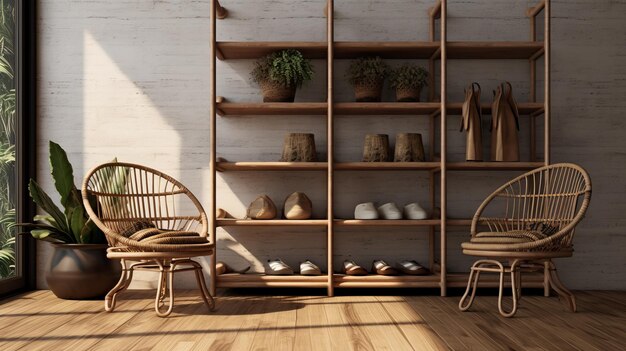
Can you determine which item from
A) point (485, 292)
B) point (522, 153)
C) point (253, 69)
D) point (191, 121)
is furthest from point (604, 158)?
point (191, 121)

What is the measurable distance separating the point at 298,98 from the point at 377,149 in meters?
0.74

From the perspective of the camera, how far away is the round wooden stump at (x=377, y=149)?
4.36m

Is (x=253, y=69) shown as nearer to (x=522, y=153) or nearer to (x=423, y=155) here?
(x=423, y=155)

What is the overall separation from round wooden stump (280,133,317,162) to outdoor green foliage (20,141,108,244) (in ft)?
4.15

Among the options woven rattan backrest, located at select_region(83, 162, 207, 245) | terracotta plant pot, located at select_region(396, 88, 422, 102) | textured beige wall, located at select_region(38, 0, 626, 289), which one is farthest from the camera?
textured beige wall, located at select_region(38, 0, 626, 289)

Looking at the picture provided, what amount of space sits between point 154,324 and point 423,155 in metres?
2.08

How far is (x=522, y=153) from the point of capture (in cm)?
471

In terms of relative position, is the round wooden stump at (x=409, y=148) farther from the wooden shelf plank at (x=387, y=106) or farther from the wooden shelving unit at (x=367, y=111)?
the wooden shelf plank at (x=387, y=106)

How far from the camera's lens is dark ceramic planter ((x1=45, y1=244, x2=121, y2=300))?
3.99m

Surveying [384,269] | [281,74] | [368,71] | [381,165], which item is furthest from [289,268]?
[368,71]

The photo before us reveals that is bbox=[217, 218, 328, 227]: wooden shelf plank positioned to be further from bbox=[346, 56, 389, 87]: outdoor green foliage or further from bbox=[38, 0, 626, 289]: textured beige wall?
bbox=[346, 56, 389, 87]: outdoor green foliage

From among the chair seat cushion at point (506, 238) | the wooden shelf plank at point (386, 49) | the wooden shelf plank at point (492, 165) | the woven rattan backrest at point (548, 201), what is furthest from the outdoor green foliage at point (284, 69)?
the chair seat cushion at point (506, 238)

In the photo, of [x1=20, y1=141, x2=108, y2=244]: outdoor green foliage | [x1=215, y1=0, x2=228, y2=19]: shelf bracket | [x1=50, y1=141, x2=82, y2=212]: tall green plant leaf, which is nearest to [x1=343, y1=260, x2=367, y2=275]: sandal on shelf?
[x1=20, y1=141, x2=108, y2=244]: outdoor green foliage

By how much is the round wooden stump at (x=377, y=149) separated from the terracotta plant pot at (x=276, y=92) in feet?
1.97
